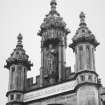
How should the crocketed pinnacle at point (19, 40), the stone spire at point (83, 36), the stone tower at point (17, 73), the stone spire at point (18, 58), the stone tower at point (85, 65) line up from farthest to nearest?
the crocketed pinnacle at point (19, 40)
the stone spire at point (18, 58)
the stone tower at point (17, 73)
the stone spire at point (83, 36)
the stone tower at point (85, 65)

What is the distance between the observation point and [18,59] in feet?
155

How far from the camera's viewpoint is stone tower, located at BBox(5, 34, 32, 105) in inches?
1797

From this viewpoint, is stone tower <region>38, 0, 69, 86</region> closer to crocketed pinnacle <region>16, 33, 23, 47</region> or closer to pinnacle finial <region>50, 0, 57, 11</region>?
pinnacle finial <region>50, 0, 57, 11</region>

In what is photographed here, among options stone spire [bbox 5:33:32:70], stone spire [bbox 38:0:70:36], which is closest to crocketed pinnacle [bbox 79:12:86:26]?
stone spire [bbox 38:0:70:36]

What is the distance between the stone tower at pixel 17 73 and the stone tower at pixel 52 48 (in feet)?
5.29

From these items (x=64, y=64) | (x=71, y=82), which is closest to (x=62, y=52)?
(x=64, y=64)

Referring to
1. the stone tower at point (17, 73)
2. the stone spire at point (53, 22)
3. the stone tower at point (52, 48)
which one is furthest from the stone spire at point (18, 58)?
the stone spire at point (53, 22)

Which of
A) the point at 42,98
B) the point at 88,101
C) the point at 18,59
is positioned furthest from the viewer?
the point at 18,59

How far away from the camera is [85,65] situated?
143 feet

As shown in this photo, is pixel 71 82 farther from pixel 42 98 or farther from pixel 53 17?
pixel 53 17

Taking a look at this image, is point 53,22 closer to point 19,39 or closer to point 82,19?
point 82,19

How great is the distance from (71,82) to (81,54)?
2.44 meters

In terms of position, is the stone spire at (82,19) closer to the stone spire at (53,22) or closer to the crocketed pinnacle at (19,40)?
the stone spire at (53,22)

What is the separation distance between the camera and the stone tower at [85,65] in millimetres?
41906
